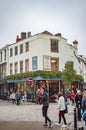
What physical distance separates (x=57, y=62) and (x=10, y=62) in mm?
8686

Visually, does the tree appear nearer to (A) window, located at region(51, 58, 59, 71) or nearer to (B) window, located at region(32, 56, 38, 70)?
(A) window, located at region(51, 58, 59, 71)

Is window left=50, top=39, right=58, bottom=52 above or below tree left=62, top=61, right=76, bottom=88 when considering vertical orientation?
above

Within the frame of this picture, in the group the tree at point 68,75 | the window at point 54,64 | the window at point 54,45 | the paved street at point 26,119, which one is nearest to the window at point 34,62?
the window at point 54,64

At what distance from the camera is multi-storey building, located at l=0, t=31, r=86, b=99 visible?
138 feet

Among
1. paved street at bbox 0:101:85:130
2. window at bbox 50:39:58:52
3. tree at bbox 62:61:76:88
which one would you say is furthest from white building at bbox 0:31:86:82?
paved street at bbox 0:101:85:130

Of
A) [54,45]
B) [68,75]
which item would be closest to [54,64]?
[54,45]

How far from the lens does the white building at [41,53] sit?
42062mm

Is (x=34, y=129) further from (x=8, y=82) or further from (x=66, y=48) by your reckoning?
(x=8, y=82)

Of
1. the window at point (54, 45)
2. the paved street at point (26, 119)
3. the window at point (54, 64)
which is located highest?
the window at point (54, 45)

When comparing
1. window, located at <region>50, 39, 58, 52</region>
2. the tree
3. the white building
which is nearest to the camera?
the tree

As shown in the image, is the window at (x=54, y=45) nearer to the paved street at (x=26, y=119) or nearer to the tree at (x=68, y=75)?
the tree at (x=68, y=75)

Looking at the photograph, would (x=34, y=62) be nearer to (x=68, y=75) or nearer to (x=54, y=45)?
(x=54, y=45)

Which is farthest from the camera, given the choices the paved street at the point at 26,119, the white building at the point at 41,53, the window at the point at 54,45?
the window at the point at 54,45

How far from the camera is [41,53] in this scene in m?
41.8
